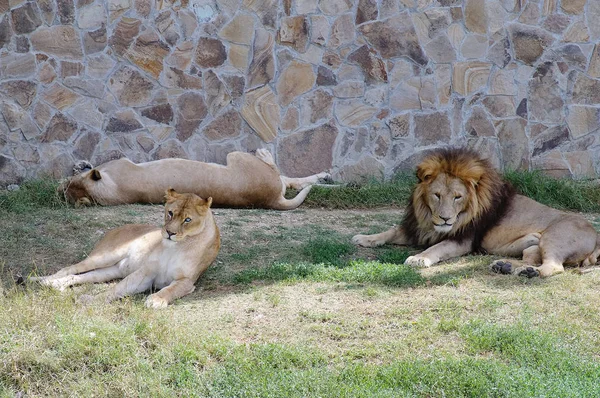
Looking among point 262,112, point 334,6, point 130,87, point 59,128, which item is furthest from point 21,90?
point 334,6

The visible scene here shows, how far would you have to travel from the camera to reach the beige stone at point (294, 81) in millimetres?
9344

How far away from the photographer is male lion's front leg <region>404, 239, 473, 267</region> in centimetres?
638

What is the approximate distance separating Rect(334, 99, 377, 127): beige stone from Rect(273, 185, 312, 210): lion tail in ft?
3.54

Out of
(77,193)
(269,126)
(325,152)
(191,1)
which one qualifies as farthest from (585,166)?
(77,193)

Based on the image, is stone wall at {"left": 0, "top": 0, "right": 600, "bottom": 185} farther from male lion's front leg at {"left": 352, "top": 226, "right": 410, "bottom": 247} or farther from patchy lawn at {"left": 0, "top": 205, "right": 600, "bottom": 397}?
patchy lawn at {"left": 0, "top": 205, "right": 600, "bottom": 397}

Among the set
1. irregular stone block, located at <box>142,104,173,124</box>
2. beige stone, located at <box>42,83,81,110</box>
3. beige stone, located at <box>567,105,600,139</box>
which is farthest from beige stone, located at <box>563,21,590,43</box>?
beige stone, located at <box>42,83,81,110</box>

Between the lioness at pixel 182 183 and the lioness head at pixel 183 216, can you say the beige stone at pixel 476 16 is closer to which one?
the lioness at pixel 182 183

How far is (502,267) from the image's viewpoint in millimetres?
6098

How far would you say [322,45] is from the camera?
9375mm

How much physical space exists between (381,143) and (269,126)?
1.24 metres

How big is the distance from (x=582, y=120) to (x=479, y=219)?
12.6 ft

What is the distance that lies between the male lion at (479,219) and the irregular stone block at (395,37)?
9.79ft

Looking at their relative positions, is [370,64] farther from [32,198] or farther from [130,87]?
[32,198]

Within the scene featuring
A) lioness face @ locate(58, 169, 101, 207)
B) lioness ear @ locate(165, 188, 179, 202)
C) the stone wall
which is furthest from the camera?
the stone wall
